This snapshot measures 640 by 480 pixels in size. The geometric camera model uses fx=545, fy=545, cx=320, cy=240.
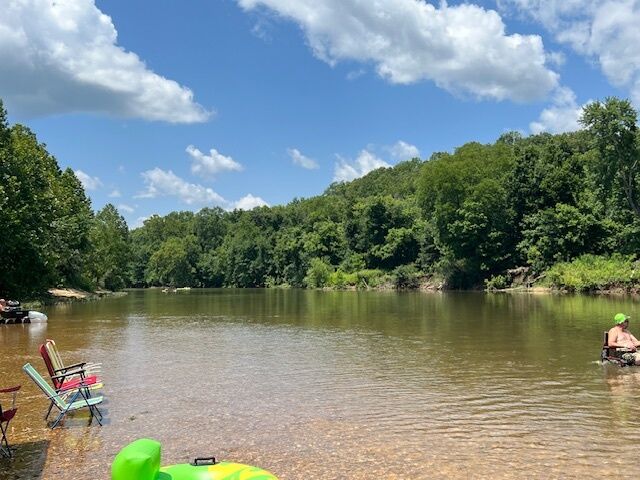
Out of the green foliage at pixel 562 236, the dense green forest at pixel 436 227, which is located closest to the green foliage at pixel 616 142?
the dense green forest at pixel 436 227

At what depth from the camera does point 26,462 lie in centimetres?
841

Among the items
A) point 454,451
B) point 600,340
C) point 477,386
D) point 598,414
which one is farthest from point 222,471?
point 600,340

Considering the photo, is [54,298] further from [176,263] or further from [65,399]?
[176,263]

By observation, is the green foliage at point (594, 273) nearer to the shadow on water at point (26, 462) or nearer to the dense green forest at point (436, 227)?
the dense green forest at point (436, 227)

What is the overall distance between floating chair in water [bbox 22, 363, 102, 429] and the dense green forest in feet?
98.3

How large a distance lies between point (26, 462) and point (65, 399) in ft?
10.00

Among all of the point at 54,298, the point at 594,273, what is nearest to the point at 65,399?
the point at 54,298

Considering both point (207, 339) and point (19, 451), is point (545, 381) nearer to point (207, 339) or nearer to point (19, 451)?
point (19, 451)

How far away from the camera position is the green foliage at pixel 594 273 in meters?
48.3

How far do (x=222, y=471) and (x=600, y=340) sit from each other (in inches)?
725

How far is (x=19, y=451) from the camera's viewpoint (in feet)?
29.2

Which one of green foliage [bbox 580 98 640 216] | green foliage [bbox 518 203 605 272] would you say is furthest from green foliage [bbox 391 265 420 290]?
green foliage [bbox 580 98 640 216]

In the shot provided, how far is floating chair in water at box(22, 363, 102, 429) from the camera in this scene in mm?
9853

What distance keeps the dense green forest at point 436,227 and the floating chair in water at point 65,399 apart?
29.9 metres
